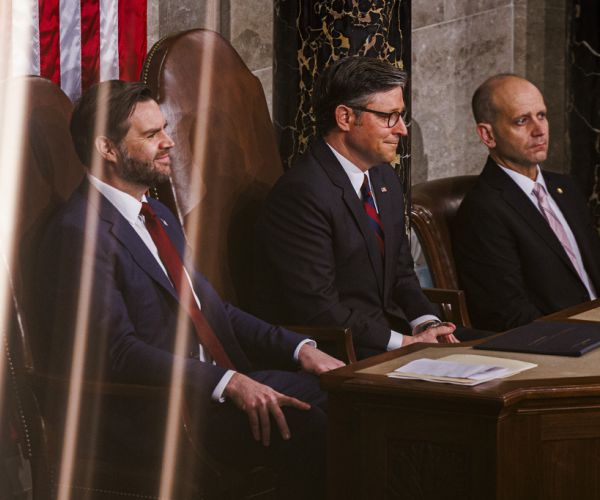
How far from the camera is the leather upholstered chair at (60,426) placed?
8.30ft

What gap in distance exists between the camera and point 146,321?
2.73 meters

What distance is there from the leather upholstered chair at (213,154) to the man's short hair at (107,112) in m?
0.45

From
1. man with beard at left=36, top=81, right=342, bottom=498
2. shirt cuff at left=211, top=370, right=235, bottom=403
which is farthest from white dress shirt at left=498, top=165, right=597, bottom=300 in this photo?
shirt cuff at left=211, top=370, right=235, bottom=403

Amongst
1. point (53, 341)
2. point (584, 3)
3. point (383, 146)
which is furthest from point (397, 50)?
point (53, 341)

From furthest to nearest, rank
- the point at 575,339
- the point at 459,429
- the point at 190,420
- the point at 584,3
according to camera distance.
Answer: the point at 584,3 < the point at 575,339 < the point at 190,420 < the point at 459,429

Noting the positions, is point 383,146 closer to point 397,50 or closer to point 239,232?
point 239,232

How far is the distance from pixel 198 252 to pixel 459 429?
1363 millimetres

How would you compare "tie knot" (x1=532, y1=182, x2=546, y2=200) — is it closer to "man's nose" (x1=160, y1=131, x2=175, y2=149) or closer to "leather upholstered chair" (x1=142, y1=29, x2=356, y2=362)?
"leather upholstered chair" (x1=142, y1=29, x2=356, y2=362)

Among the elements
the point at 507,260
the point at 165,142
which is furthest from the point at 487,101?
the point at 165,142

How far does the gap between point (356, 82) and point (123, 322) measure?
1.29m

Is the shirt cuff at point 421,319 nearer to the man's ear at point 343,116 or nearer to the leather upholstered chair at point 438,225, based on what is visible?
the leather upholstered chair at point 438,225

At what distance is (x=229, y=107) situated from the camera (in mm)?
3627

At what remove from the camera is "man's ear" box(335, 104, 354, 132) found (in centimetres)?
347

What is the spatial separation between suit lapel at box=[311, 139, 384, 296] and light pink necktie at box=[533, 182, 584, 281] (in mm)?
1017
